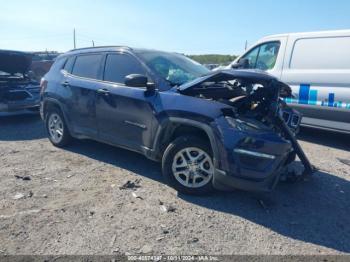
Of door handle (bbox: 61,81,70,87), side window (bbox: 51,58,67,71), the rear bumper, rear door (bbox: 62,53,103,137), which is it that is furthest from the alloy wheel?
the rear bumper

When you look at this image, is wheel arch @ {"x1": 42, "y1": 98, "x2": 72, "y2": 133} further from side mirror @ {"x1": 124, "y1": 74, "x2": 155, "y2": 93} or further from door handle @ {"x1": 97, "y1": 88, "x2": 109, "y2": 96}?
side mirror @ {"x1": 124, "y1": 74, "x2": 155, "y2": 93}

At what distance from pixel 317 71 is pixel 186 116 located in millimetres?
3939

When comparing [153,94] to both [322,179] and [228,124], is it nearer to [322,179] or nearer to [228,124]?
[228,124]

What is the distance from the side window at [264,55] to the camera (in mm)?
7633

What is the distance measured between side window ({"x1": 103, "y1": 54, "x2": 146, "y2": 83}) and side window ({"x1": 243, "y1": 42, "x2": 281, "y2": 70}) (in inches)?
145

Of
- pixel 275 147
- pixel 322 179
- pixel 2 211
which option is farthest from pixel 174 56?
pixel 2 211

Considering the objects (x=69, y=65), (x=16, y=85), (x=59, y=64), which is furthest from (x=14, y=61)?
(x=69, y=65)

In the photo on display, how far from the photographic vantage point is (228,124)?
3.85 meters

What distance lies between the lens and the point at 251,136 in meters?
3.74

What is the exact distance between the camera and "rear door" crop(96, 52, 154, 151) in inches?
182

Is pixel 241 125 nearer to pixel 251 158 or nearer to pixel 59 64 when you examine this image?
pixel 251 158

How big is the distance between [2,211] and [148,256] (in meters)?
1.85

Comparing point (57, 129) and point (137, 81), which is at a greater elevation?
point (137, 81)

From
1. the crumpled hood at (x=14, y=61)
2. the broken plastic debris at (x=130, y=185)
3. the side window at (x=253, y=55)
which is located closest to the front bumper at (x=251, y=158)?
the broken plastic debris at (x=130, y=185)
